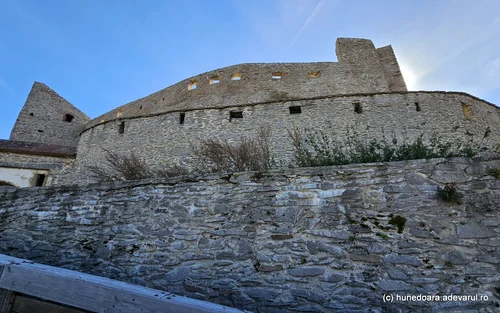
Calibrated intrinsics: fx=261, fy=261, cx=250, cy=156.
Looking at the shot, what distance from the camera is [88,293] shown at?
6.37 feet

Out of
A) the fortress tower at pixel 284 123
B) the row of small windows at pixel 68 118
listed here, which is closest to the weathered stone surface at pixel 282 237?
the fortress tower at pixel 284 123

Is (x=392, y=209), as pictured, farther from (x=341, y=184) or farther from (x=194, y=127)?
(x=194, y=127)

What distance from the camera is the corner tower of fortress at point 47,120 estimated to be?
15852mm

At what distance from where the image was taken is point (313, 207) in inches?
112

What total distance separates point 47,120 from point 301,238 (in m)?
19.8

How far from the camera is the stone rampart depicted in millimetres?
2406

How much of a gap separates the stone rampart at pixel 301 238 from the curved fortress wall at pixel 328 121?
193 inches

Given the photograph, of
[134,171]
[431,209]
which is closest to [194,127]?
[134,171]

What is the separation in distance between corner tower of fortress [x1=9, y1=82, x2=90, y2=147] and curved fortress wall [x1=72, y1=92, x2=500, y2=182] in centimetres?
A: 1010

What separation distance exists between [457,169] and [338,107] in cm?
613

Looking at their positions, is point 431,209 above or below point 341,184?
below

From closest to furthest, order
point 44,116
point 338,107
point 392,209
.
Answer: point 392,209 → point 338,107 → point 44,116

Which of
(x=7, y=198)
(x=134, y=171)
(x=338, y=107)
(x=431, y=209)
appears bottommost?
(x=431, y=209)

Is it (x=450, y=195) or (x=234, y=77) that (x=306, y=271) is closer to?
(x=450, y=195)
